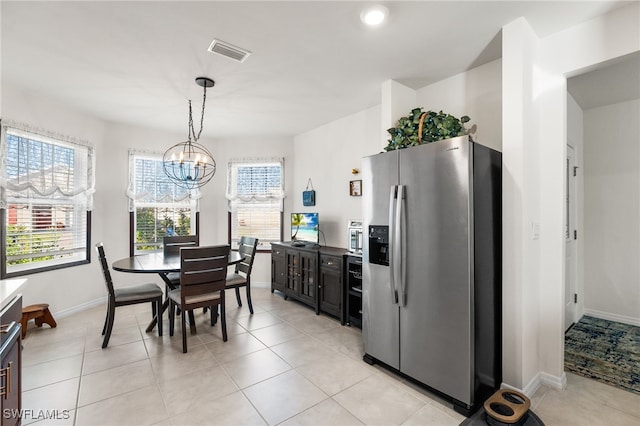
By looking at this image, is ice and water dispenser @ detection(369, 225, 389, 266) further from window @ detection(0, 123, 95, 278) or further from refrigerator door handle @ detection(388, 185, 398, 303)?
window @ detection(0, 123, 95, 278)

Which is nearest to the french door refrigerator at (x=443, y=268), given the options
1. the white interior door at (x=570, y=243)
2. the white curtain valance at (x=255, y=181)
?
the white interior door at (x=570, y=243)

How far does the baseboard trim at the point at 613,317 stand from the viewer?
357 centimetres

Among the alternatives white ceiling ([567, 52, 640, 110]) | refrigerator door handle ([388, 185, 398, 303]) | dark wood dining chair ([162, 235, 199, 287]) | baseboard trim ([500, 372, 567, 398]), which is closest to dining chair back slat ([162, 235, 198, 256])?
dark wood dining chair ([162, 235, 199, 287])

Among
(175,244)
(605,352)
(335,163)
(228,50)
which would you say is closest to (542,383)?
(605,352)

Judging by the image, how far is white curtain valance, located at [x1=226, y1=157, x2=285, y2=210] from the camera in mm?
5348

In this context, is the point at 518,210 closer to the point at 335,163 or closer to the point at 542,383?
the point at 542,383

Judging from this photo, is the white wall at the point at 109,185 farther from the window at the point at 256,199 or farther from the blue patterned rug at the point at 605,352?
the blue patterned rug at the point at 605,352

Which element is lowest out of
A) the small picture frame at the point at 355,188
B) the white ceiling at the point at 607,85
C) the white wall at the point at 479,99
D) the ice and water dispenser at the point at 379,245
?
the ice and water dispenser at the point at 379,245

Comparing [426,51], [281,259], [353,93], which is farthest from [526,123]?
[281,259]

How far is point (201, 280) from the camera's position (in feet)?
9.81

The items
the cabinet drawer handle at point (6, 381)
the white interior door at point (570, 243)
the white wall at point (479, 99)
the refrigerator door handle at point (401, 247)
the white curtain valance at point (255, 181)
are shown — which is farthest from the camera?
the white curtain valance at point (255, 181)

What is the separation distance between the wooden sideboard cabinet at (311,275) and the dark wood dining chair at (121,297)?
5.90 ft

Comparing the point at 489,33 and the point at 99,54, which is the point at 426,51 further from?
the point at 99,54

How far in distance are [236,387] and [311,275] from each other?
1.91m
